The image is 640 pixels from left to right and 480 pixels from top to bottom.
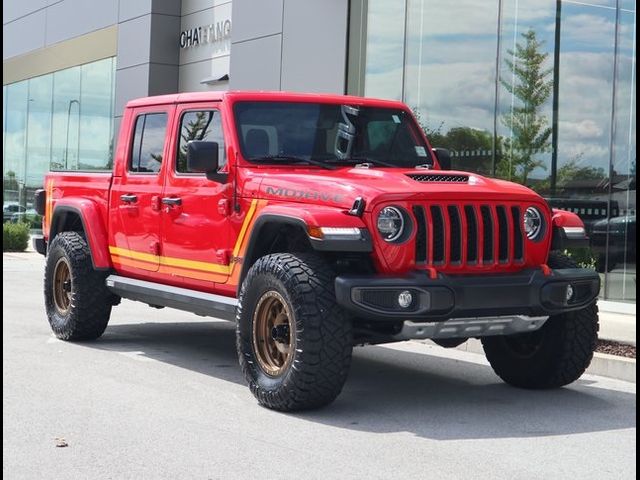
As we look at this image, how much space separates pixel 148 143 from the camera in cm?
986

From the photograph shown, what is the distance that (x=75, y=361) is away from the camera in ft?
30.7

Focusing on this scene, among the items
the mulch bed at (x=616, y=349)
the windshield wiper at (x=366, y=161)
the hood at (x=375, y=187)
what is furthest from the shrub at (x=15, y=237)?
the hood at (x=375, y=187)

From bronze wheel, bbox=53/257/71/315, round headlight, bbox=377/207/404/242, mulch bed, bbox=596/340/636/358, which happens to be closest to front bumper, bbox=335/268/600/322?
round headlight, bbox=377/207/404/242

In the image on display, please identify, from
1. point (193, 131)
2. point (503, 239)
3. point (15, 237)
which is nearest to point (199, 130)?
point (193, 131)

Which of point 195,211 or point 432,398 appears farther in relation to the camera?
point 195,211

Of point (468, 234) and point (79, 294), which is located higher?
point (468, 234)

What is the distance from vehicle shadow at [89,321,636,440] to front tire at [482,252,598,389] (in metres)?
0.13

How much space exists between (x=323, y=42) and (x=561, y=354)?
42.0ft

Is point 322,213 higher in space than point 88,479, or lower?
higher

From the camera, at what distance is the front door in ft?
27.9

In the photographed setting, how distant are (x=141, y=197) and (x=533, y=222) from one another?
3391 millimetres

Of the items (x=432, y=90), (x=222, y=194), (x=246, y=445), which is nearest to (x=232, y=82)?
(x=432, y=90)

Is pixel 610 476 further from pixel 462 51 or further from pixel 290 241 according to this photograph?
pixel 462 51

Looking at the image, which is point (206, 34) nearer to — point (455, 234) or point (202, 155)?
point (202, 155)
